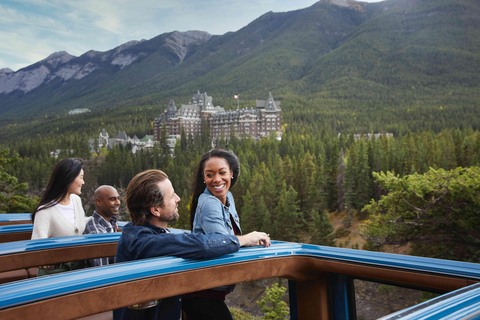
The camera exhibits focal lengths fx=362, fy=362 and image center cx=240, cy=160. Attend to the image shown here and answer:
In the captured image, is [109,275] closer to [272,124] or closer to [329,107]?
[272,124]

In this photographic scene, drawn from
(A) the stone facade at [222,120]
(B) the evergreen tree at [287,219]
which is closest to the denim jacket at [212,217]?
(B) the evergreen tree at [287,219]

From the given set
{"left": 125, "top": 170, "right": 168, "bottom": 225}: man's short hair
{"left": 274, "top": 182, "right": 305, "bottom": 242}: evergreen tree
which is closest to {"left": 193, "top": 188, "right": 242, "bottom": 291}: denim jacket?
{"left": 125, "top": 170, "right": 168, "bottom": 225}: man's short hair

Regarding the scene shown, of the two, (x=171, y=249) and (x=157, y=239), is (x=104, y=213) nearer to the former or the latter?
(x=157, y=239)

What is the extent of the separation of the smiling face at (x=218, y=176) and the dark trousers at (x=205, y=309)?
31.8 inches

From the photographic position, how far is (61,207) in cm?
362

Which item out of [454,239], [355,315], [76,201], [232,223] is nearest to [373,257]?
[355,315]

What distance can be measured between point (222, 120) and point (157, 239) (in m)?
108

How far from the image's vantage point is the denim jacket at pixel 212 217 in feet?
8.08

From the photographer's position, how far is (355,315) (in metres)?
2.03

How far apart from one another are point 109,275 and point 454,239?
18901 mm

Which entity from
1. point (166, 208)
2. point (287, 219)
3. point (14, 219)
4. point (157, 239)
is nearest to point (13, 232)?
point (14, 219)

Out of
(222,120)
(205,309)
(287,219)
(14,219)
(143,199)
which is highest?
(222,120)

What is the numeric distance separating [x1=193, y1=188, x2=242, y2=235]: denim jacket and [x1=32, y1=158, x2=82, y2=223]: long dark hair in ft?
5.78

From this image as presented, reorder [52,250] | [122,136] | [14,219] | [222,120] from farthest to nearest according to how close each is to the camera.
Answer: [122,136] → [222,120] → [14,219] → [52,250]
